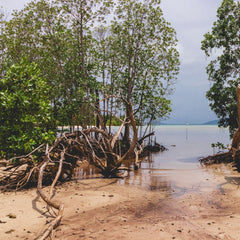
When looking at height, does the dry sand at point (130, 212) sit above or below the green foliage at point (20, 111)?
below

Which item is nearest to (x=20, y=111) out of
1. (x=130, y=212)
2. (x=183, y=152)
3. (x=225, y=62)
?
(x=130, y=212)


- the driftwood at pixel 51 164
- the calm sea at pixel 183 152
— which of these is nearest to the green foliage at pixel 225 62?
the calm sea at pixel 183 152

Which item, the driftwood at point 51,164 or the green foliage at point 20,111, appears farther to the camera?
the green foliage at point 20,111

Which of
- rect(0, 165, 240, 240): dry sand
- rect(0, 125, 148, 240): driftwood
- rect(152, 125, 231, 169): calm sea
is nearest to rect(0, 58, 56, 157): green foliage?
rect(0, 125, 148, 240): driftwood

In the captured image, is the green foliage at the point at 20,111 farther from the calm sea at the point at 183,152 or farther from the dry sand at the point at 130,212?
the calm sea at the point at 183,152

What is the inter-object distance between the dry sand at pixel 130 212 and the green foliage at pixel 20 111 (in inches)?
68.2

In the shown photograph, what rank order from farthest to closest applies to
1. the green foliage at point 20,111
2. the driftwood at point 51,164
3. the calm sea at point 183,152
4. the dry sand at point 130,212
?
the calm sea at point 183,152 → the green foliage at point 20,111 → the driftwood at point 51,164 → the dry sand at point 130,212

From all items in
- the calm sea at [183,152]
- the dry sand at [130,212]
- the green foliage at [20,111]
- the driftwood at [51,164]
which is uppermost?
the green foliage at [20,111]

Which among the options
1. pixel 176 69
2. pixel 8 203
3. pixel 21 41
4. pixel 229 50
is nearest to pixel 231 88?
→ pixel 229 50

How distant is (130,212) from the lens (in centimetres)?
655

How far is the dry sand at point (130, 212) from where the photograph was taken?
512cm

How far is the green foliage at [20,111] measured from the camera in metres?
8.38

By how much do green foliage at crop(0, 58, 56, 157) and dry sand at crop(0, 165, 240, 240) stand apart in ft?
5.68

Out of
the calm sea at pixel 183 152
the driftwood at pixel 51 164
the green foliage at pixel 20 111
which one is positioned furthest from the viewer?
the calm sea at pixel 183 152
